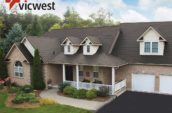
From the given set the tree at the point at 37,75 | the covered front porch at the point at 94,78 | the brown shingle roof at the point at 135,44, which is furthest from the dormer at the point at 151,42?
the tree at the point at 37,75

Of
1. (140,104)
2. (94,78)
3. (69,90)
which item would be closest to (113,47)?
(94,78)

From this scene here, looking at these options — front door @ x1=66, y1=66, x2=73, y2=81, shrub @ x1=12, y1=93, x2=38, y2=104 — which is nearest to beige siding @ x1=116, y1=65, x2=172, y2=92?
front door @ x1=66, y1=66, x2=73, y2=81

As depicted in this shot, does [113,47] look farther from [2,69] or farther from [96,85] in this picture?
[2,69]

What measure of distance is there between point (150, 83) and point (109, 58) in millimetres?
4619

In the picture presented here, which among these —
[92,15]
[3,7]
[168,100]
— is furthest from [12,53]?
[3,7]

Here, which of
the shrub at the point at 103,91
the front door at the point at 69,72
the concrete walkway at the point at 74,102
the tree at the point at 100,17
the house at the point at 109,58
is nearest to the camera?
the concrete walkway at the point at 74,102

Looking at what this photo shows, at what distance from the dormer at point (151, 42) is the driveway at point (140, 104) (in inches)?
726

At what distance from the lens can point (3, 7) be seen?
7381cm

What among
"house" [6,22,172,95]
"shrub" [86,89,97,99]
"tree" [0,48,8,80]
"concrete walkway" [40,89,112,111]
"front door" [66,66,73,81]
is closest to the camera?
"concrete walkway" [40,89,112,111]

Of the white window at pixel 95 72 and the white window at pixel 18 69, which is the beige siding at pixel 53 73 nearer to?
the white window at pixel 18 69

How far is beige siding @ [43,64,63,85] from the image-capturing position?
26359mm

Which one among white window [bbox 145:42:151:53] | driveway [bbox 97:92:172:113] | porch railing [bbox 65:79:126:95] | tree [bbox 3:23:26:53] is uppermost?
tree [bbox 3:23:26:53]

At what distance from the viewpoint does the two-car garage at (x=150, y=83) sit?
22.3m

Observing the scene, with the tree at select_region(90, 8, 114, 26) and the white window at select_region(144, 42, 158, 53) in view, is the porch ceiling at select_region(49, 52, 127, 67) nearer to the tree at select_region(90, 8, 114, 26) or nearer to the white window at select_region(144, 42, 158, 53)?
the white window at select_region(144, 42, 158, 53)
